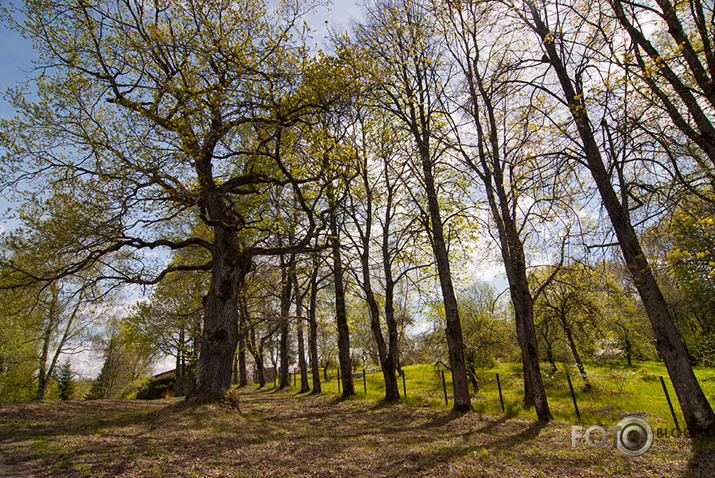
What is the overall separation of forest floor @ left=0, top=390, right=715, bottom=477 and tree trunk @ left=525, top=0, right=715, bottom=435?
516 mm

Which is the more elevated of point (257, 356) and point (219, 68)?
point (219, 68)

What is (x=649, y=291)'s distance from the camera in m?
5.70

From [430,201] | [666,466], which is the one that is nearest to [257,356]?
[430,201]

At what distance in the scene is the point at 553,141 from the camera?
644cm

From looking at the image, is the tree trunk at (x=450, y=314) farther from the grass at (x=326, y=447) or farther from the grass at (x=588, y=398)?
the grass at (x=588, y=398)

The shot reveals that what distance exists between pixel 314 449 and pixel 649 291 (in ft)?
21.9

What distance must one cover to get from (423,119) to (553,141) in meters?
4.51

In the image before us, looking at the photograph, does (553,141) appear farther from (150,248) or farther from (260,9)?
(150,248)

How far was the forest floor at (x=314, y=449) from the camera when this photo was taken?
4.43 meters

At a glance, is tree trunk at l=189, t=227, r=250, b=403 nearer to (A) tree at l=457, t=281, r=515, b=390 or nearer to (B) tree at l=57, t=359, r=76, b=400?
(A) tree at l=457, t=281, r=515, b=390

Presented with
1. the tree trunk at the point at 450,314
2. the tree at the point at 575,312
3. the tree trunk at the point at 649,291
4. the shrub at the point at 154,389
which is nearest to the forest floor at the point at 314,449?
the tree trunk at the point at 649,291

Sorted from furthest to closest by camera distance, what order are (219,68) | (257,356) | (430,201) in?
(257,356) < (430,201) < (219,68)

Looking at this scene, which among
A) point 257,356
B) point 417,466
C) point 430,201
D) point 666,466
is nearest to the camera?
point 666,466

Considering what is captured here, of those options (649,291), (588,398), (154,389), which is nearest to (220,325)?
(649,291)
